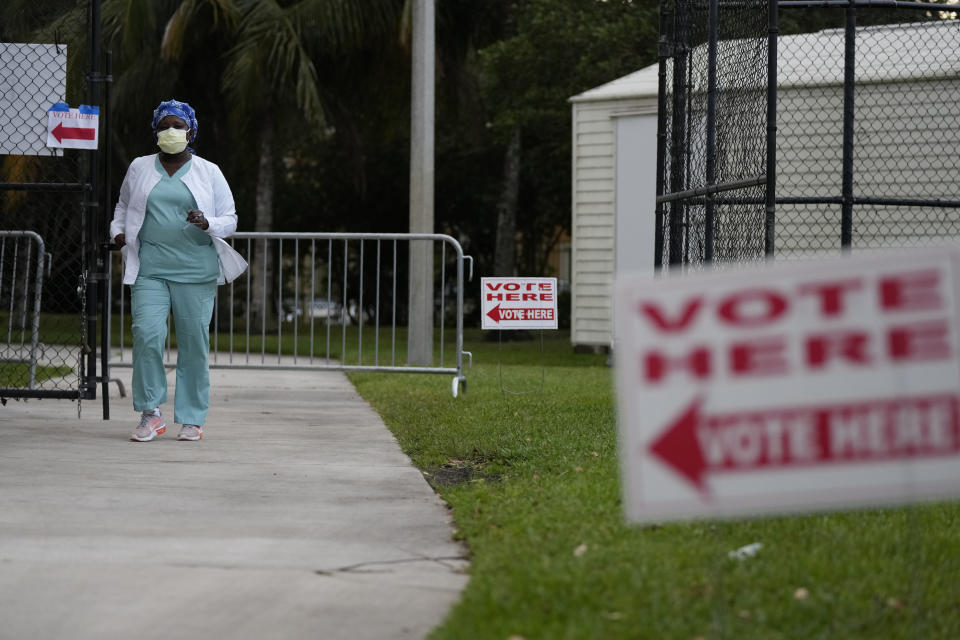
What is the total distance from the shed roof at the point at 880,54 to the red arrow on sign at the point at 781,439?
9697mm

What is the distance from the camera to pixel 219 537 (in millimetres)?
5211

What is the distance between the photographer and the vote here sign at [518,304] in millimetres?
11500

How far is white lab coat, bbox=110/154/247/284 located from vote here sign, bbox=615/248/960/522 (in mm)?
5136

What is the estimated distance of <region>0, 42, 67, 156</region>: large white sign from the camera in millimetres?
8836

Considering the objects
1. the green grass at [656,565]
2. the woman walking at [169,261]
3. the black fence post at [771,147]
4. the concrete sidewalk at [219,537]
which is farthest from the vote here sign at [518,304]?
the black fence post at [771,147]

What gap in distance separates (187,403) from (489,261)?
32869mm

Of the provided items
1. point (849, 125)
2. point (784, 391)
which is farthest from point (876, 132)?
point (784, 391)

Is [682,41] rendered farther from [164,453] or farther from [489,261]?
[489,261]

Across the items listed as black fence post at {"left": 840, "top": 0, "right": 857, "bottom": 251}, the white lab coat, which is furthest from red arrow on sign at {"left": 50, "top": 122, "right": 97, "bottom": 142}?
black fence post at {"left": 840, "top": 0, "right": 857, "bottom": 251}

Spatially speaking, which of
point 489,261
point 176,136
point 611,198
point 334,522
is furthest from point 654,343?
point 489,261

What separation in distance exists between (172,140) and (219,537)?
3.48 meters

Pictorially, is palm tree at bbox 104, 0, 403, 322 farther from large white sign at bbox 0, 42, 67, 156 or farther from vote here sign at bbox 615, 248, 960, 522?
vote here sign at bbox 615, 248, 960, 522

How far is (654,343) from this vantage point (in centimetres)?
332

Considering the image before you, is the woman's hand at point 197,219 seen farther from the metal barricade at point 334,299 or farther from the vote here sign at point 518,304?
the metal barricade at point 334,299
